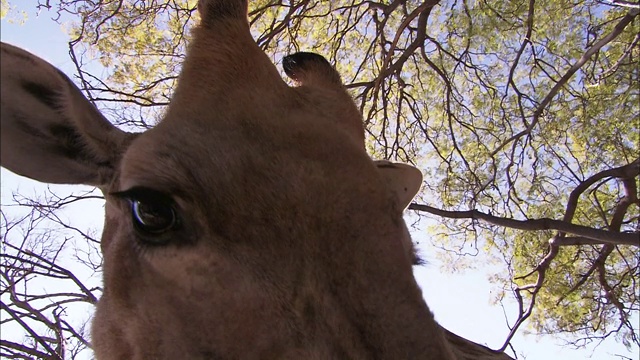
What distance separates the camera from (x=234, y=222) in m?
Answer: 1.72

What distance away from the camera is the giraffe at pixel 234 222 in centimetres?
159

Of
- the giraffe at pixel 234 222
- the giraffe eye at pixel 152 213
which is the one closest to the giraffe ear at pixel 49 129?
the giraffe at pixel 234 222

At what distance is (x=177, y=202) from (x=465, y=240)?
7523 millimetres

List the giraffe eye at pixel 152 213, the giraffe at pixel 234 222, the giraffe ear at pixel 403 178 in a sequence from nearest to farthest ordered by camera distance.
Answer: the giraffe at pixel 234 222 → the giraffe eye at pixel 152 213 → the giraffe ear at pixel 403 178

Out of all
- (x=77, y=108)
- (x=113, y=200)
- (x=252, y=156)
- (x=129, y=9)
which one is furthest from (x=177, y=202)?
(x=129, y=9)

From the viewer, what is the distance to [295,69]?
2986mm

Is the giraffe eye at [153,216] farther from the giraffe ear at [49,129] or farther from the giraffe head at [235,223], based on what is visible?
the giraffe ear at [49,129]

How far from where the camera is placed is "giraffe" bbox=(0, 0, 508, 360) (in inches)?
62.7

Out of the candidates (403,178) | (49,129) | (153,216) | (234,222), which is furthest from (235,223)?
(403,178)

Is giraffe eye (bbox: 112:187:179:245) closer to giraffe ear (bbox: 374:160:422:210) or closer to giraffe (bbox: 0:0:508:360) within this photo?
giraffe (bbox: 0:0:508:360)

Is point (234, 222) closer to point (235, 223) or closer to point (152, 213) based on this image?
point (235, 223)

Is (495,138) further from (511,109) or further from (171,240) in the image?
(171,240)

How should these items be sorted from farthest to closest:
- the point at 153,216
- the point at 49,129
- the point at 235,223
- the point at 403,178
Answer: the point at 403,178 < the point at 49,129 < the point at 153,216 < the point at 235,223

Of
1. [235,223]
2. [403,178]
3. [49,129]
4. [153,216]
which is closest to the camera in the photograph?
[235,223]
